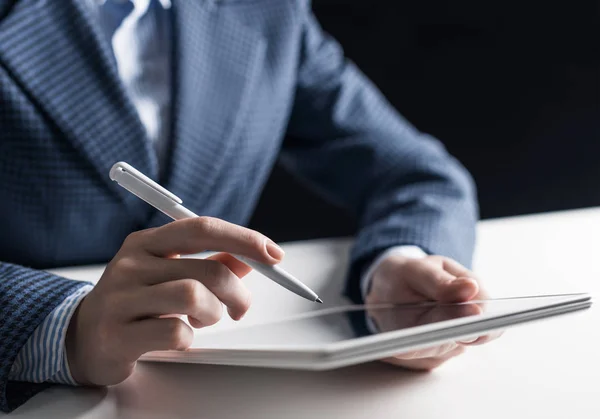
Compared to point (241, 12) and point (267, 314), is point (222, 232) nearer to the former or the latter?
point (267, 314)

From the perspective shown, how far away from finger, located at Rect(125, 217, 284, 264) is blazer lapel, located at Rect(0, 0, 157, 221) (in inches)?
9.3

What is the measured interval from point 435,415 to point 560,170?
933 mm

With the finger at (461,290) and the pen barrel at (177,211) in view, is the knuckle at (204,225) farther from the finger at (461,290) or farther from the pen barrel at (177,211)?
the finger at (461,290)

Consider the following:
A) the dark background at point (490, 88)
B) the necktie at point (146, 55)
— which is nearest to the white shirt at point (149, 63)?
the necktie at point (146, 55)

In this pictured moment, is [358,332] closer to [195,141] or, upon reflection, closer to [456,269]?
[456,269]

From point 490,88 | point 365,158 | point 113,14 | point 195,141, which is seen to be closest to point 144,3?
point 113,14

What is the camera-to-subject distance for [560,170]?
3.99 ft

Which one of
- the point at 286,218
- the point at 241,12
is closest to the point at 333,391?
the point at 241,12

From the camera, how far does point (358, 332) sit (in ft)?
1.30

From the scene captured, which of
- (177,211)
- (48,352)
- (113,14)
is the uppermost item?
(113,14)

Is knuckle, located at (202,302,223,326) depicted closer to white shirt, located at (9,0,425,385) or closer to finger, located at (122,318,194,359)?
finger, located at (122,318,194,359)

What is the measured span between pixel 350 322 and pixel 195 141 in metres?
0.29

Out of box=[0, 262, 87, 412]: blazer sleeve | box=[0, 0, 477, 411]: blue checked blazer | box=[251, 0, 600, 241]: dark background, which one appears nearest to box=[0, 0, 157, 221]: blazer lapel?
box=[0, 0, 477, 411]: blue checked blazer

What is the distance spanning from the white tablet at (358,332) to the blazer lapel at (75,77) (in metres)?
0.22
